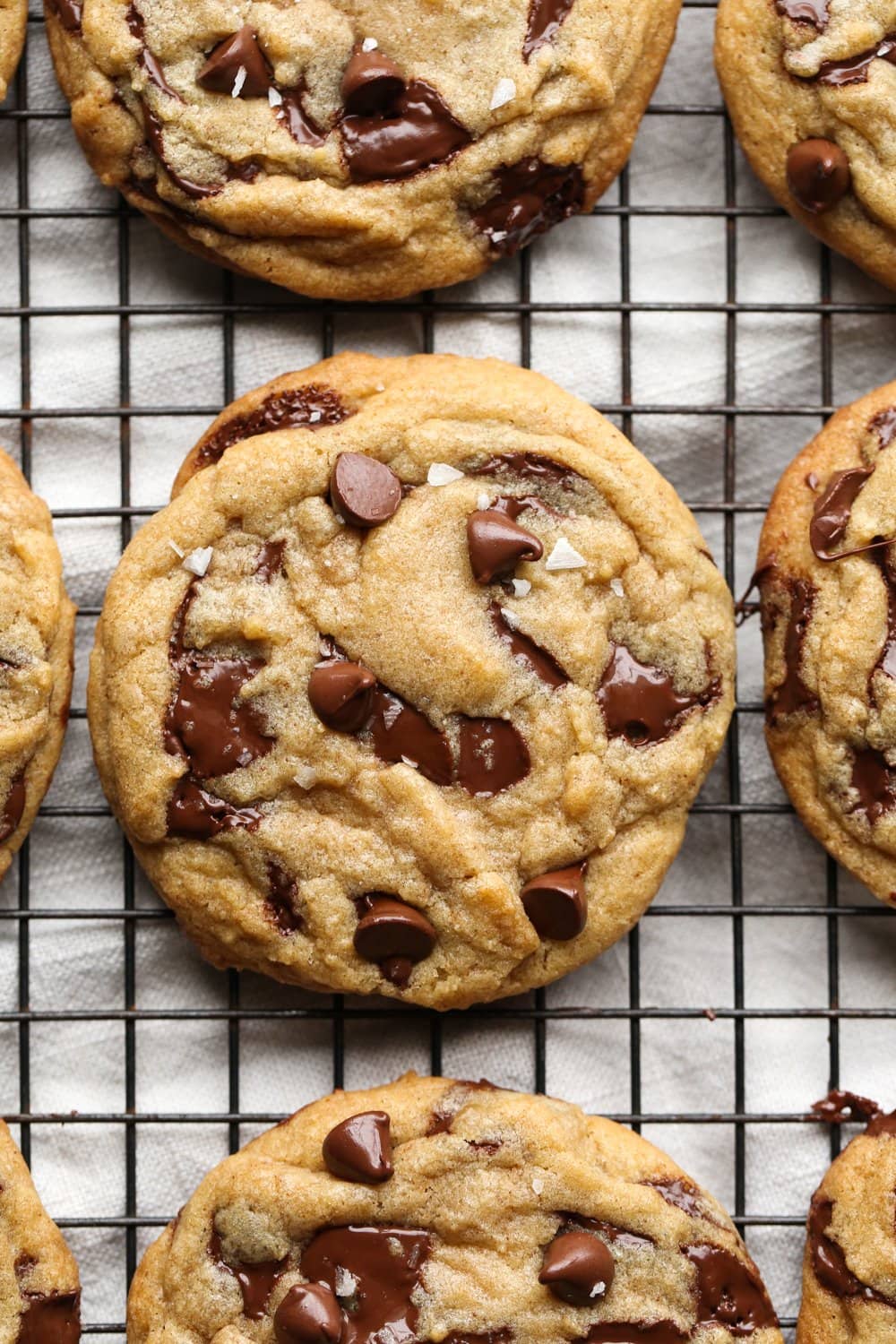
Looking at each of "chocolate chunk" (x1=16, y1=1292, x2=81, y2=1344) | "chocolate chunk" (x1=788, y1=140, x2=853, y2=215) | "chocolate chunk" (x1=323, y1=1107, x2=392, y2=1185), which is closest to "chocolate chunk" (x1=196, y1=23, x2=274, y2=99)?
"chocolate chunk" (x1=788, y1=140, x2=853, y2=215)

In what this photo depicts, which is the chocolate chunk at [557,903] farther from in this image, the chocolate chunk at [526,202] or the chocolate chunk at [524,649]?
the chocolate chunk at [526,202]

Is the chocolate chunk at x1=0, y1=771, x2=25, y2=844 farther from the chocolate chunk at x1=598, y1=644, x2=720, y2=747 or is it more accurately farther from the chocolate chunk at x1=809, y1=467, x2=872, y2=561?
the chocolate chunk at x1=809, y1=467, x2=872, y2=561

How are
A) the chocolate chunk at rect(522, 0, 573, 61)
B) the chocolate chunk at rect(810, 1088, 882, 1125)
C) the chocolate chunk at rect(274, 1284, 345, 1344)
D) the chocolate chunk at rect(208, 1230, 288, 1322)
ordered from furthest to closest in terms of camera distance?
the chocolate chunk at rect(810, 1088, 882, 1125)
the chocolate chunk at rect(522, 0, 573, 61)
the chocolate chunk at rect(208, 1230, 288, 1322)
the chocolate chunk at rect(274, 1284, 345, 1344)

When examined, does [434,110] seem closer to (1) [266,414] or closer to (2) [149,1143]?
(1) [266,414]

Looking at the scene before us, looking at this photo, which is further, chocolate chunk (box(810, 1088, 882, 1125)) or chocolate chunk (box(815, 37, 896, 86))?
chocolate chunk (box(810, 1088, 882, 1125))

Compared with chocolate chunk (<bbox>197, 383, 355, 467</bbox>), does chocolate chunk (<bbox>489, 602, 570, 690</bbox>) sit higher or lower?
lower

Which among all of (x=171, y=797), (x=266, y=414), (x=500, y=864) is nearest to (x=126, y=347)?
(x=266, y=414)

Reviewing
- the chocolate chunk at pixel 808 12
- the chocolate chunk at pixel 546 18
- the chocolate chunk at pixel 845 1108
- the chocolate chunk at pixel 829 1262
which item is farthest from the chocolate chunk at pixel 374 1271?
the chocolate chunk at pixel 808 12
